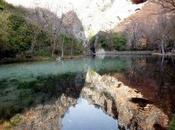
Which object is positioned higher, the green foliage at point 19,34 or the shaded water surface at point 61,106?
the green foliage at point 19,34

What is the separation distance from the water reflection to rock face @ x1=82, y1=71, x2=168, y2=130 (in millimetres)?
504

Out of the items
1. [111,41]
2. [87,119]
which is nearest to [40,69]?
[87,119]

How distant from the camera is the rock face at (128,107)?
18062mm

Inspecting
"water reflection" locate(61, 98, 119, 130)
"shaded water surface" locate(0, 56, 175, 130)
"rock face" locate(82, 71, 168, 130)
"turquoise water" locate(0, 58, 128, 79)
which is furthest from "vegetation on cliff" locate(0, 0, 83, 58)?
"water reflection" locate(61, 98, 119, 130)

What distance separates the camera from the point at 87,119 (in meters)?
21.0

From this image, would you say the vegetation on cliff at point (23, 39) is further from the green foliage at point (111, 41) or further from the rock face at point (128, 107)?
the rock face at point (128, 107)

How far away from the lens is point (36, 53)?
3802 inches


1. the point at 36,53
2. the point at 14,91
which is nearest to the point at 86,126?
the point at 14,91

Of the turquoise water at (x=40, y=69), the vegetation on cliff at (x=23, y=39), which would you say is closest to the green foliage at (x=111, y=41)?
the vegetation on cliff at (x=23, y=39)

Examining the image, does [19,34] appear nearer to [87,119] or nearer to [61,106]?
[61,106]

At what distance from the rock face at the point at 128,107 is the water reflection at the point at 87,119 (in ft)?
1.65

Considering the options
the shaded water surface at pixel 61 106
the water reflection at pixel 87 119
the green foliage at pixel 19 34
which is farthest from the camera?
the green foliage at pixel 19 34

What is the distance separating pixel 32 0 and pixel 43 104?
15967 centimetres

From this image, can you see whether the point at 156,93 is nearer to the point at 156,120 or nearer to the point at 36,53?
the point at 156,120
